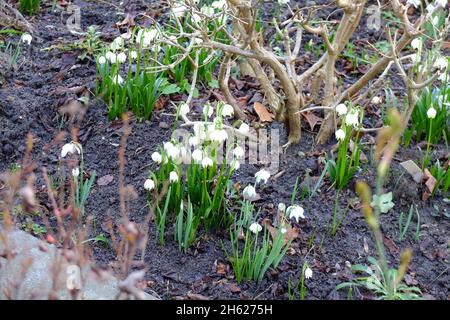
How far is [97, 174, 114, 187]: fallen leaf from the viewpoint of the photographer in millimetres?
3648

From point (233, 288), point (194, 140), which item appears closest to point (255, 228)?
point (233, 288)

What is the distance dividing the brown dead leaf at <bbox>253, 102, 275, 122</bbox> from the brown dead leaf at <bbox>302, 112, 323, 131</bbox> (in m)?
0.20

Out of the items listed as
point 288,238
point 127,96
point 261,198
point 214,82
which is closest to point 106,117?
point 127,96

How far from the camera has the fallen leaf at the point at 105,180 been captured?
3648 mm

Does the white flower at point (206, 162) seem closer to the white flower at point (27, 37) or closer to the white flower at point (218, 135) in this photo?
the white flower at point (218, 135)

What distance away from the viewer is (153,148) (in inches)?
152

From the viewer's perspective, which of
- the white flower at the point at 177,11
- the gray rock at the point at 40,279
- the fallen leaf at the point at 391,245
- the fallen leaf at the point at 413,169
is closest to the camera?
the gray rock at the point at 40,279

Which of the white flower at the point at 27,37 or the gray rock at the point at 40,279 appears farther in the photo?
the white flower at the point at 27,37

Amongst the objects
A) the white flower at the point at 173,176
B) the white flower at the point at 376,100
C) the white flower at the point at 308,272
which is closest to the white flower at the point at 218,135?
the white flower at the point at 173,176

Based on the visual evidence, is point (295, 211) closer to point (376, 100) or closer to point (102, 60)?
point (376, 100)

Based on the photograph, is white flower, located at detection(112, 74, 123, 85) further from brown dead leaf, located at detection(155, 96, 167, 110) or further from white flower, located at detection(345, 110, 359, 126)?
white flower, located at detection(345, 110, 359, 126)

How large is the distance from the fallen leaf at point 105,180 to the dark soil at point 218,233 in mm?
25

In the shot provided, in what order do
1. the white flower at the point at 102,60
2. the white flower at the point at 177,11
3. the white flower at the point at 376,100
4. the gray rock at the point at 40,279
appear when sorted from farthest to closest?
the white flower at the point at 376,100 → the white flower at the point at 102,60 → the white flower at the point at 177,11 → the gray rock at the point at 40,279

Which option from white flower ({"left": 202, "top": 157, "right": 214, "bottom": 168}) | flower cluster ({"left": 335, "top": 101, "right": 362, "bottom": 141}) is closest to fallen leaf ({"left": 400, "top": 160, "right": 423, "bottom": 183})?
flower cluster ({"left": 335, "top": 101, "right": 362, "bottom": 141})
